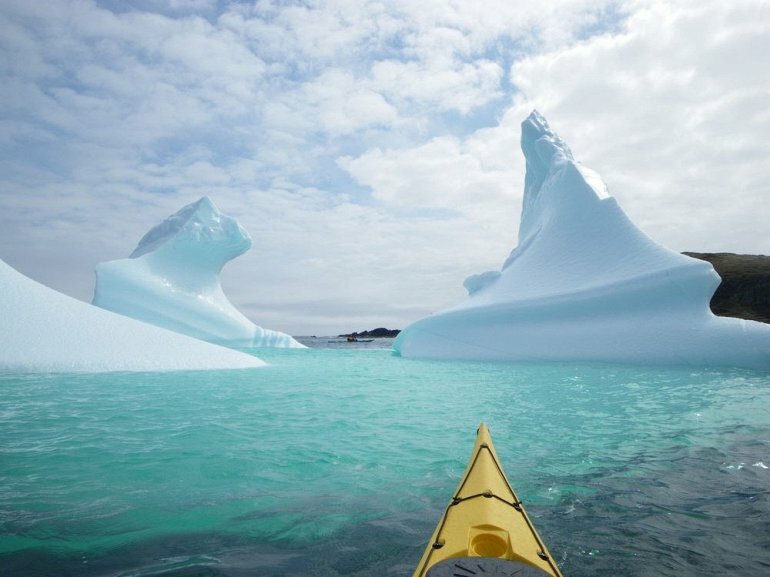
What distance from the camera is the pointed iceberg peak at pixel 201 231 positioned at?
75.7 ft

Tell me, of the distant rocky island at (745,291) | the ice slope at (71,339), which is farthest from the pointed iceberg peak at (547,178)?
the distant rocky island at (745,291)

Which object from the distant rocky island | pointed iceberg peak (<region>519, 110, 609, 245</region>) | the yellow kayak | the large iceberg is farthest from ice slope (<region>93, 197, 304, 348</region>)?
the distant rocky island

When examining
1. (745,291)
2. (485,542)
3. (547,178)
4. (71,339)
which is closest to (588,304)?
(547,178)

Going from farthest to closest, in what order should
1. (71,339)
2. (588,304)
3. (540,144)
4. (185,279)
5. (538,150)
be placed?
(185,279)
(538,150)
(540,144)
(588,304)
(71,339)

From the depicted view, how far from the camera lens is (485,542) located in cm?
183

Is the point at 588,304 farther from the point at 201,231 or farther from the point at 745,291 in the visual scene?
the point at 745,291

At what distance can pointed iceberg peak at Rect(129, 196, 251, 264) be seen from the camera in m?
23.1

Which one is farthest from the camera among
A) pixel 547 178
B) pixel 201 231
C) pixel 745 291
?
pixel 745 291

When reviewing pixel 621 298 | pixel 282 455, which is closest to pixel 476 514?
pixel 282 455

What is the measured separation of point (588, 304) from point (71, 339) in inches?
529

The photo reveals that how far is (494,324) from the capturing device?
15164mm

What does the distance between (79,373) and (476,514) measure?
9.63 m

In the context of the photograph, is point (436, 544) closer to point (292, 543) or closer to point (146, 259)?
point (292, 543)

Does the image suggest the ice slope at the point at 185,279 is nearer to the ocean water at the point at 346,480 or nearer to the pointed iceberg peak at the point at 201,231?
the pointed iceberg peak at the point at 201,231
